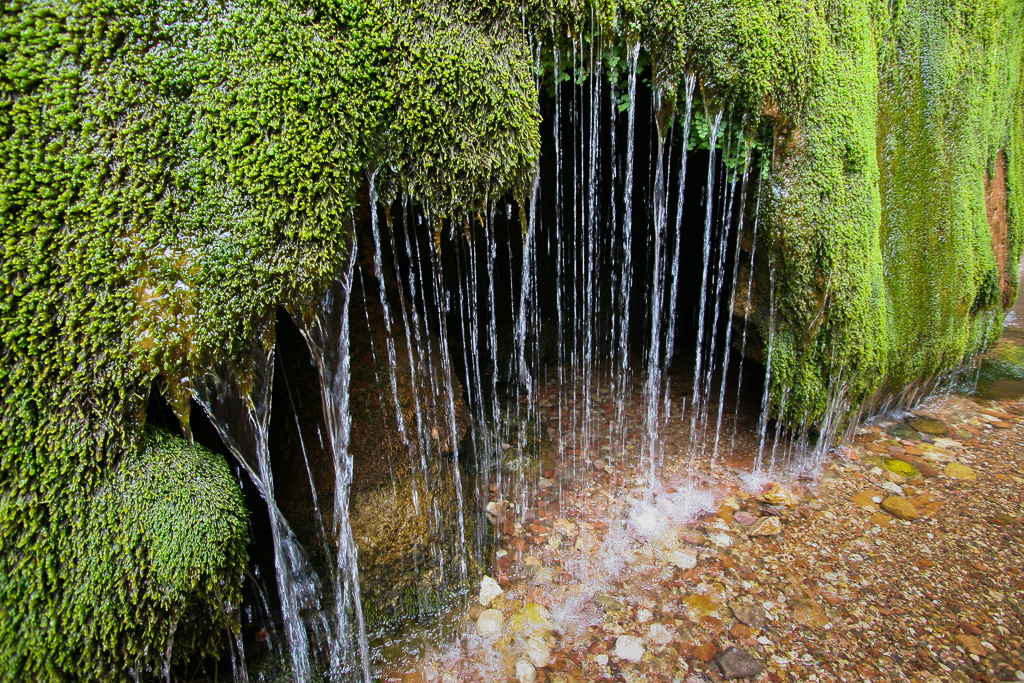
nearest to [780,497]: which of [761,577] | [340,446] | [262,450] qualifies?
[761,577]

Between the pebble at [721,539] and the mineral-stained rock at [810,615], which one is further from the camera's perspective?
the pebble at [721,539]

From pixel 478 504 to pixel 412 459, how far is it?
31.4 inches

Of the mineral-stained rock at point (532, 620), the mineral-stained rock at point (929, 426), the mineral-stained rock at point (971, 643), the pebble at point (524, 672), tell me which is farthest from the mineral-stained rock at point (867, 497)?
the pebble at point (524, 672)

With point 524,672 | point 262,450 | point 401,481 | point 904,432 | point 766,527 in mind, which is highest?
point 262,450

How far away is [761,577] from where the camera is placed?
3148mm

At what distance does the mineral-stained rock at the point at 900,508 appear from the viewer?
362cm

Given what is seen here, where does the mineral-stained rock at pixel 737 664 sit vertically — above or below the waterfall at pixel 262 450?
below

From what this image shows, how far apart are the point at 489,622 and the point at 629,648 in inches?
32.7

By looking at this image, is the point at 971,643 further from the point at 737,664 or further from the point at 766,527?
the point at 737,664

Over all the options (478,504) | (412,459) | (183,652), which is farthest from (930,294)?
(183,652)

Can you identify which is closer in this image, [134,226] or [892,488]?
[134,226]

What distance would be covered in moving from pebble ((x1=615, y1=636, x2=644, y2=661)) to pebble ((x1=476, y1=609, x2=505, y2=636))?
0.69 m

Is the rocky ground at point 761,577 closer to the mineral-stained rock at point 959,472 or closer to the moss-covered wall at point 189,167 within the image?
the mineral-stained rock at point 959,472

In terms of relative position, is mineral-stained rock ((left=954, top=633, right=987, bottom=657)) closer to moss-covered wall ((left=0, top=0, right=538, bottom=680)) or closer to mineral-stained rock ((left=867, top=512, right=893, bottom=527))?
mineral-stained rock ((left=867, top=512, right=893, bottom=527))
